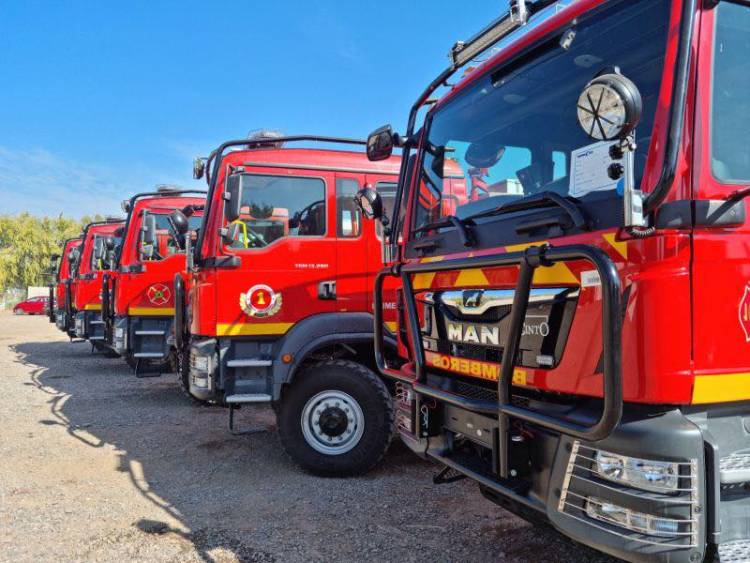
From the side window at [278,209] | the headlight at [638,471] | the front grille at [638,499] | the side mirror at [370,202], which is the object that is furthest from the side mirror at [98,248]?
the headlight at [638,471]

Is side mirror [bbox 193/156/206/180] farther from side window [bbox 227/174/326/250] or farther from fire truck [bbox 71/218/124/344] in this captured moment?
fire truck [bbox 71/218/124/344]

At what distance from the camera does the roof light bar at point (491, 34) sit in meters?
2.81

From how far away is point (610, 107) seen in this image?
1.95m

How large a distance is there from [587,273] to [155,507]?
3.55 meters

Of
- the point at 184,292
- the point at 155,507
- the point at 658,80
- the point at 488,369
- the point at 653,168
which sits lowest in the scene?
the point at 155,507

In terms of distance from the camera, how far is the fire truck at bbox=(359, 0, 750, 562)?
1.94 m

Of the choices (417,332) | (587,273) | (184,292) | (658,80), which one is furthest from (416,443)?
(184,292)

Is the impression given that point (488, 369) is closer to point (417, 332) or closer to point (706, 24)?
point (417, 332)

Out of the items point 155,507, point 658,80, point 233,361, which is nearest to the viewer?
point 658,80

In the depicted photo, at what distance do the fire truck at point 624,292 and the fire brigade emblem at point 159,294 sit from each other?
23.5ft

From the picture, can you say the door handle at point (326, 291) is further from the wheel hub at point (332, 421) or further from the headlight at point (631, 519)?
the headlight at point (631, 519)

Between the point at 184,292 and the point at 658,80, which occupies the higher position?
the point at 658,80

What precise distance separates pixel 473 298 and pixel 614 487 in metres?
1.08

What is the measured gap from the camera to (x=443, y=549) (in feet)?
11.4
